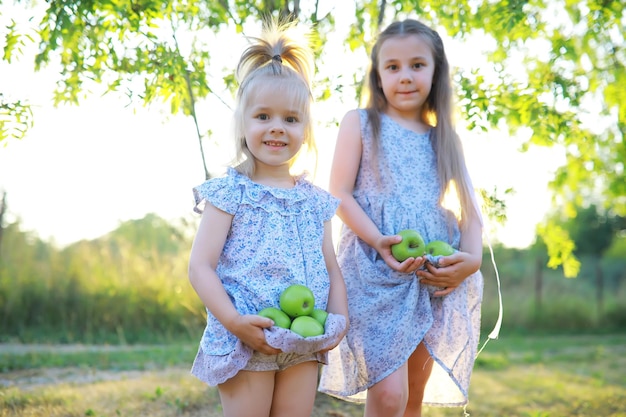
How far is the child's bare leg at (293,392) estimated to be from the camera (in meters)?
2.40

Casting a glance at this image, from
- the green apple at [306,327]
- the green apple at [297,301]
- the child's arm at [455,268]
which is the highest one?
the child's arm at [455,268]

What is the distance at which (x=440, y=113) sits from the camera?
3117 mm

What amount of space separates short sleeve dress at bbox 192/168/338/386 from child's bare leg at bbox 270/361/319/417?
88 mm

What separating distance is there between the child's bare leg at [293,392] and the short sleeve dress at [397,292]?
451 millimetres

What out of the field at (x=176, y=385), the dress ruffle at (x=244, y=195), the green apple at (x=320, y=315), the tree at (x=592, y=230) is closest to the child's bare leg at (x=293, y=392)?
the green apple at (x=320, y=315)

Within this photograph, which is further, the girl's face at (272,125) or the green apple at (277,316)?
the girl's face at (272,125)

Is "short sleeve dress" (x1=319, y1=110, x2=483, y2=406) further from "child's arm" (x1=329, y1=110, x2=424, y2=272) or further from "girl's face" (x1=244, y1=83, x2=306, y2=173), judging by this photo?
"girl's face" (x1=244, y1=83, x2=306, y2=173)

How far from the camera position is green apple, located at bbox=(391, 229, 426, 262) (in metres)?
2.72

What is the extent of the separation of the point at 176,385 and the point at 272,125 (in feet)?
9.62

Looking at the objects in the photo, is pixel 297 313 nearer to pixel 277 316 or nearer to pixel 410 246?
pixel 277 316

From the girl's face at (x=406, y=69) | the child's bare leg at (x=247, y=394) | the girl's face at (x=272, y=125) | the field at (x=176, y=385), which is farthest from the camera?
the field at (x=176, y=385)

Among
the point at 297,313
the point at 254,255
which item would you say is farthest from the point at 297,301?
the point at 254,255

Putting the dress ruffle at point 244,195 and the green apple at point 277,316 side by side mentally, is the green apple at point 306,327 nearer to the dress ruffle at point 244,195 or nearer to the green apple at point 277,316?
the green apple at point 277,316

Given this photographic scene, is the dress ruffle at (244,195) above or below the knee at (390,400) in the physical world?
above
